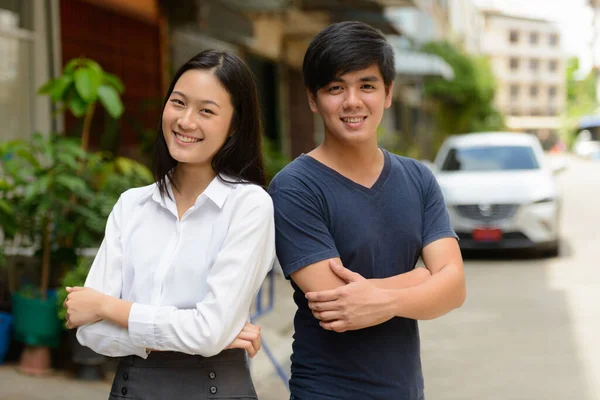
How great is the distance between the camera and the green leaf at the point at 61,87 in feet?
18.8

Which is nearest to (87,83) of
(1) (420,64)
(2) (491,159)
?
(2) (491,159)

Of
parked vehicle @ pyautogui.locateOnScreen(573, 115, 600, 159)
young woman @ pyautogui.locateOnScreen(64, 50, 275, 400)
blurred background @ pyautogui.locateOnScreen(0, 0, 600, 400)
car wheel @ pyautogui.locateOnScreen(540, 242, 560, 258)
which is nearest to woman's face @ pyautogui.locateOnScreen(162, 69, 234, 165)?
young woman @ pyautogui.locateOnScreen(64, 50, 275, 400)

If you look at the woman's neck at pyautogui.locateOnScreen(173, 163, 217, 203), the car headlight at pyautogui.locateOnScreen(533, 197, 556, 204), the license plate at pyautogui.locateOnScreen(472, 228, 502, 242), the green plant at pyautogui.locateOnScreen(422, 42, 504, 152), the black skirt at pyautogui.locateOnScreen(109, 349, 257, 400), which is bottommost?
the license plate at pyautogui.locateOnScreen(472, 228, 502, 242)

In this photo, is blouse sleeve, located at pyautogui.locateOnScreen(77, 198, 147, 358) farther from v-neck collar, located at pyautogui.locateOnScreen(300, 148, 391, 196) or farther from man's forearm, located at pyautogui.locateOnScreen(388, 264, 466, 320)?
man's forearm, located at pyautogui.locateOnScreen(388, 264, 466, 320)

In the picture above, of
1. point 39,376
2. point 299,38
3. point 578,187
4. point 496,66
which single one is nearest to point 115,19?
point 39,376

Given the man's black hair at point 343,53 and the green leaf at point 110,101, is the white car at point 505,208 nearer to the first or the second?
the green leaf at point 110,101

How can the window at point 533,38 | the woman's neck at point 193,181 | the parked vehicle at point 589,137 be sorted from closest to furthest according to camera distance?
the woman's neck at point 193,181
the parked vehicle at point 589,137
the window at point 533,38

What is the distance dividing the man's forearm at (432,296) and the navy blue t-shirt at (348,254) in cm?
7

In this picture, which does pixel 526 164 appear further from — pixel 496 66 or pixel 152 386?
pixel 496 66

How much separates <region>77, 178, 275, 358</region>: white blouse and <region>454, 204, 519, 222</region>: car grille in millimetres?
9175

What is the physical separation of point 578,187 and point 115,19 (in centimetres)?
2088

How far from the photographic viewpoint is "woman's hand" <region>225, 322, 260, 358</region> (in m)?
2.10

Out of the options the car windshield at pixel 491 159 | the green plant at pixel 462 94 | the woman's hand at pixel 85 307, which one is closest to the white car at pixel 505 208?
the car windshield at pixel 491 159

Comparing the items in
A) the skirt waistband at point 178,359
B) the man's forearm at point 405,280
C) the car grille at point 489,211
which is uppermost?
the man's forearm at point 405,280
